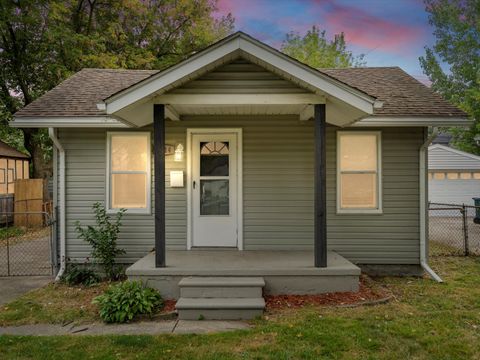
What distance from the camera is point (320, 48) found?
26.0 metres

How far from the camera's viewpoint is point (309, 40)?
25875 millimetres

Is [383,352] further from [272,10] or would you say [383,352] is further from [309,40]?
[309,40]

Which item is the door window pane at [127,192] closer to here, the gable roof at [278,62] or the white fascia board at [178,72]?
the gable roof at [278,62]

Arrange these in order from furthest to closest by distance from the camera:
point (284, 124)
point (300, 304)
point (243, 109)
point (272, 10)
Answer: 1. point (272, 10)
2. point (284, 124)
3. point (243, 109)
4. point (300, 304)

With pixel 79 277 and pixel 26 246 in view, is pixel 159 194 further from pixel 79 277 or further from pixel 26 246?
pixel 26 246

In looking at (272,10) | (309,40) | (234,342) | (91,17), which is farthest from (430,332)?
(309,40)

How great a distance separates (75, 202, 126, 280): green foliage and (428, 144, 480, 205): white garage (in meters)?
15.1

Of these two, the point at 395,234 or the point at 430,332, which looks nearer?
the point at 430,332

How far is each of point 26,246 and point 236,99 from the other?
27.0 ft

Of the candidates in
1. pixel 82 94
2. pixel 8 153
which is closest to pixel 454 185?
pixel 82 94

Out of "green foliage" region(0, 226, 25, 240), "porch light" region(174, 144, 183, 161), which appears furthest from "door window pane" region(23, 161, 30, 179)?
"porch light" region(174, 144, 183, 161)

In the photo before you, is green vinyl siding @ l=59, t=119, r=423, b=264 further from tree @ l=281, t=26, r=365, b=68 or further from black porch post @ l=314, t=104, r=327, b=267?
tree @ l=281, t=26, r=365, b=68

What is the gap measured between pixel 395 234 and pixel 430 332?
262cm

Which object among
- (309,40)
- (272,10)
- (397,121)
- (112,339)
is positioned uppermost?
(309,40)
